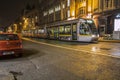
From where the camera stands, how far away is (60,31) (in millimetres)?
30844

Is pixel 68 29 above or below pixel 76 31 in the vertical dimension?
above

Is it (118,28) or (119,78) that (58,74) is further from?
(118,28)

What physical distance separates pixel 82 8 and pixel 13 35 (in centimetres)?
3468

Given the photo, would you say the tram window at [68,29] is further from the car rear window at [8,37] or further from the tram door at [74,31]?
the car rear window at [8,37]

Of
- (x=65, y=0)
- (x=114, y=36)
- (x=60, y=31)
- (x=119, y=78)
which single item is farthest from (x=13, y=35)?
(x=65, y=0)

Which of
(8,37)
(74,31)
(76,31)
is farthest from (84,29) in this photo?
(8,37)

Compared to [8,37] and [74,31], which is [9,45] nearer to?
[8,37]

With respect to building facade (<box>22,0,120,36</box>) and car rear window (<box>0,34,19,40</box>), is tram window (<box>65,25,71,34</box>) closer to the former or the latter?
building facade (<box>22,0,120,36</box>)

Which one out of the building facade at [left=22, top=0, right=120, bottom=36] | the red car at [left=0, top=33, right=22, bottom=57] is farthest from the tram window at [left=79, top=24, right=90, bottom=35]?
the red car at [left=0, top=33, right=22, bottom=57]

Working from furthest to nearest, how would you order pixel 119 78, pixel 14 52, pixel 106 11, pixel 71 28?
pixel 106 11, pixel 71 28, pixel 14 52, pixel 119 78

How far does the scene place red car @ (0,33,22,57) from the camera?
1117cm

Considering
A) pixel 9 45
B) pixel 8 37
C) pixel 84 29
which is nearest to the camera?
pixel 9 45

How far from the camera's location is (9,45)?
11.4 metres

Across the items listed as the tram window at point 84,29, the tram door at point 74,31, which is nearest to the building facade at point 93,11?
the tram door at point 74,31
